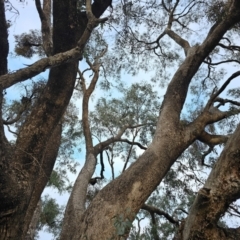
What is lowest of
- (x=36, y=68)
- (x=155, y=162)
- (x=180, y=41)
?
(x=36, y=68)

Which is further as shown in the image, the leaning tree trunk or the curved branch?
the leaning tree trunk

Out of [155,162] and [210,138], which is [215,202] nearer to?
[155,162]

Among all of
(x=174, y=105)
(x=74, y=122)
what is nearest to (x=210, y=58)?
(x=174, y=105)

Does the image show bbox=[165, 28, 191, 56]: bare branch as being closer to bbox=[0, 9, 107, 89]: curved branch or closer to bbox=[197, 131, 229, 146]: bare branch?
bbox=[197, 131, 229, 146]: bare branch

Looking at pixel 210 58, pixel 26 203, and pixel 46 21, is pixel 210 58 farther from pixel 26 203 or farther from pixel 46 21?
pixel 26 203

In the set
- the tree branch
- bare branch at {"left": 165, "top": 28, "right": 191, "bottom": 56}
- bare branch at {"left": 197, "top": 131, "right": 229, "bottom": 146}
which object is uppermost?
bare branch at {"left": 165, "top": 28, "right": 191, "bottom": 56}

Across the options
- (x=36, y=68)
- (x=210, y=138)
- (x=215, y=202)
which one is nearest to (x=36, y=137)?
(x=36, y=68)

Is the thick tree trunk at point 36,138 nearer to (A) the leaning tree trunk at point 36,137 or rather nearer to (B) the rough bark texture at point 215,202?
(A) the leaning tree trunk at point 36,137

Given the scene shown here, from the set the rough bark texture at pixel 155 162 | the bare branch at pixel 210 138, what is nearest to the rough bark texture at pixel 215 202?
the rough bark texture at pixel 155 162

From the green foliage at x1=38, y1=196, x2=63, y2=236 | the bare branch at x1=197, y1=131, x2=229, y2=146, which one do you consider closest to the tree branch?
the bare branch at x1=197, y1=131, x2=229, y2=146

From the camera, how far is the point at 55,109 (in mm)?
3607

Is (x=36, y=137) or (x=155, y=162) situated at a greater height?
(x=155, y=162)

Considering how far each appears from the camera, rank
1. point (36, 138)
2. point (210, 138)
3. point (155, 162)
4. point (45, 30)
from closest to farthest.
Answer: point (36, 138) → point (155, 162) → point (45, 30) → point (210, 138)

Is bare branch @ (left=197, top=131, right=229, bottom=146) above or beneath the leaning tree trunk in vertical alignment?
above
